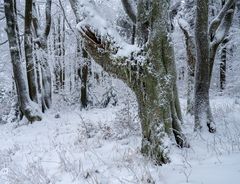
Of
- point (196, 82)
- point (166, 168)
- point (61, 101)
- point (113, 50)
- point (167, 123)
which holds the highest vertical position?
point (113, 50)

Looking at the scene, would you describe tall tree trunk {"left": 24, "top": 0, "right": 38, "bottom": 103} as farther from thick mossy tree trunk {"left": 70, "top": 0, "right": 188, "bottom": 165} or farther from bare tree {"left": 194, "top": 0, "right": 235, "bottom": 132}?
thick mossy tree trunk {"left": 70, "top": 0, "right": 188, "bottom": 165}

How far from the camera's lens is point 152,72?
4.19 meters

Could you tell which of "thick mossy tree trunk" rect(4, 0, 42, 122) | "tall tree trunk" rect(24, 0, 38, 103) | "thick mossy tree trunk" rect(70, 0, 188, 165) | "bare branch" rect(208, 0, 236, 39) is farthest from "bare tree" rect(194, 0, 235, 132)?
"tall tree trunk" rect(24, 0, 38, 103)

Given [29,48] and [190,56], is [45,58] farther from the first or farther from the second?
[190,56]

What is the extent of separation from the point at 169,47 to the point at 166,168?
77.2 inches

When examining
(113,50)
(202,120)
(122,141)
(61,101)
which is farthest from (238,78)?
(113,50)

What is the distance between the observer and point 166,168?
149 inches

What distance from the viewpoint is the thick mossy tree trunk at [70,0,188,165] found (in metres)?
4.18

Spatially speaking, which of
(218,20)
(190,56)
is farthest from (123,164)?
(190,56)

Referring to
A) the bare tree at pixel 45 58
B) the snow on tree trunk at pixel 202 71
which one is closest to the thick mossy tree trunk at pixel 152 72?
the snow on tree trunk at pixel 202 71

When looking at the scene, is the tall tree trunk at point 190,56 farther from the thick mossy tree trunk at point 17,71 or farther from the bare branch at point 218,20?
the thick mossy tree trunk at point 17,71

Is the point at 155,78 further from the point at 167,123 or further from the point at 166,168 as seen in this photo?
the point at 166,168

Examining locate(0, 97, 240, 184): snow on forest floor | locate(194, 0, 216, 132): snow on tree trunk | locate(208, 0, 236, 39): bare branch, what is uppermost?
locate(208, 0, 236, 39): bare branch

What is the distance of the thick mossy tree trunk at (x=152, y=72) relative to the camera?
165 inches
